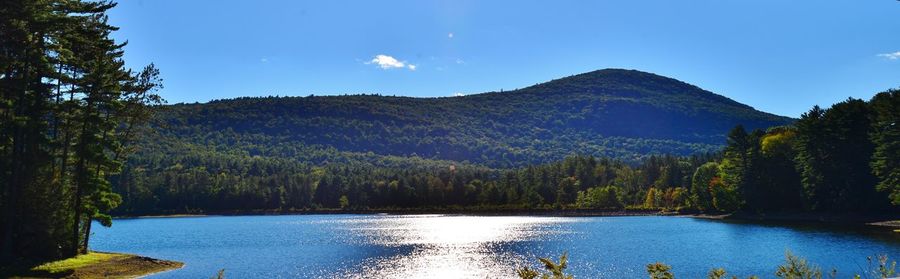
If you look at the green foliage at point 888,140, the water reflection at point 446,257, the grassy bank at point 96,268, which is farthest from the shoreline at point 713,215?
the grassy bank at point 96,268

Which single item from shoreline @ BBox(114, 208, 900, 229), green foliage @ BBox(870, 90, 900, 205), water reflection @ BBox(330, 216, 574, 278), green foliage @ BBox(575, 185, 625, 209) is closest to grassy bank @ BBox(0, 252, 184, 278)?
water reflection @ BBox(330, 216, 574, 278)

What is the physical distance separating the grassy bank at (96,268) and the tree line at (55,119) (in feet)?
5.57

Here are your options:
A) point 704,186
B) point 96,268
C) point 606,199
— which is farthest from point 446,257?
point 606,199

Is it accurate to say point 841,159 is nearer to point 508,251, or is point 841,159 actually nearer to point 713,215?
point 713,215

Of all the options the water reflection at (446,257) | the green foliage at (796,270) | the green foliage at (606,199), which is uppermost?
the green foliage at (606,199)

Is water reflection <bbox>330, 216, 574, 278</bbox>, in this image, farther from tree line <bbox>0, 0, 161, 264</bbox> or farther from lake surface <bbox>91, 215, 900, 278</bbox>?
tree line <bbox>0, 0, 161, 264</bbox>

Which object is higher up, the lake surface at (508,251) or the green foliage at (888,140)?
the green foliage at (888,140)

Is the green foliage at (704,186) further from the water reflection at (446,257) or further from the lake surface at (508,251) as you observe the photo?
the water reflection at (446,257)

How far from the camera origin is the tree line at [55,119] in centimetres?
4038

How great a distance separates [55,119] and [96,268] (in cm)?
1026

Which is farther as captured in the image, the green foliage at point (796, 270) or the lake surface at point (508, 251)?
the lake surface at point (508, 251)

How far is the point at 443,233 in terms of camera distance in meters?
101

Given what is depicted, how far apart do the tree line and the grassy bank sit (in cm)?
170

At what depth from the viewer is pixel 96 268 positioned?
4672 cm
